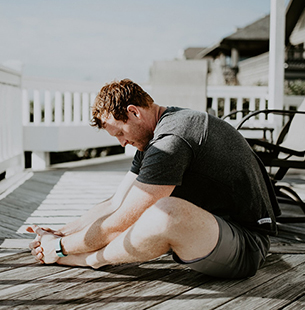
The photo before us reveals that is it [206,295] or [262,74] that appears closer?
[206,295]

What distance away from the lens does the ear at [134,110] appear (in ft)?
5.41

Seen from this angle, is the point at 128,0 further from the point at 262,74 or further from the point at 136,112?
the point at 136,112

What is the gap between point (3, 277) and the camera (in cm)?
172

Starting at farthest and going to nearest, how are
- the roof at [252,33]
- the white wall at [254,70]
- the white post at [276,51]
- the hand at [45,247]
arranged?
the roof at [252,33] < the white wall at [254,70] < the white post at [276,51] < the hand at [45,247]

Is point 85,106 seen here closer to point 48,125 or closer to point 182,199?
point 48,125

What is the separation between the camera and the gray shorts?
1.55 meters

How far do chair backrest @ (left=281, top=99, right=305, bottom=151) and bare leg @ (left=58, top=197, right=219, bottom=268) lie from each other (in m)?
1.56

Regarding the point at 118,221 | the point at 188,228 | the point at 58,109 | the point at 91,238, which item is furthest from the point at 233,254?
the point at 58,109

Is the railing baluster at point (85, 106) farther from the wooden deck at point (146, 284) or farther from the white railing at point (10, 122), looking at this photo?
the wooden deck at point (146, 284)

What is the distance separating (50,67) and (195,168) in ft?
154

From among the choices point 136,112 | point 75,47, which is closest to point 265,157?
point 136,112

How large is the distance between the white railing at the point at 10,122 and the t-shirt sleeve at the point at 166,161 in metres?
2.84

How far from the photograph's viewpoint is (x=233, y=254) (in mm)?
1574

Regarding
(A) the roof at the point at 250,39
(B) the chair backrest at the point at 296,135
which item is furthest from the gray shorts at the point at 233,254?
(A) the roof at the point at 250,39
